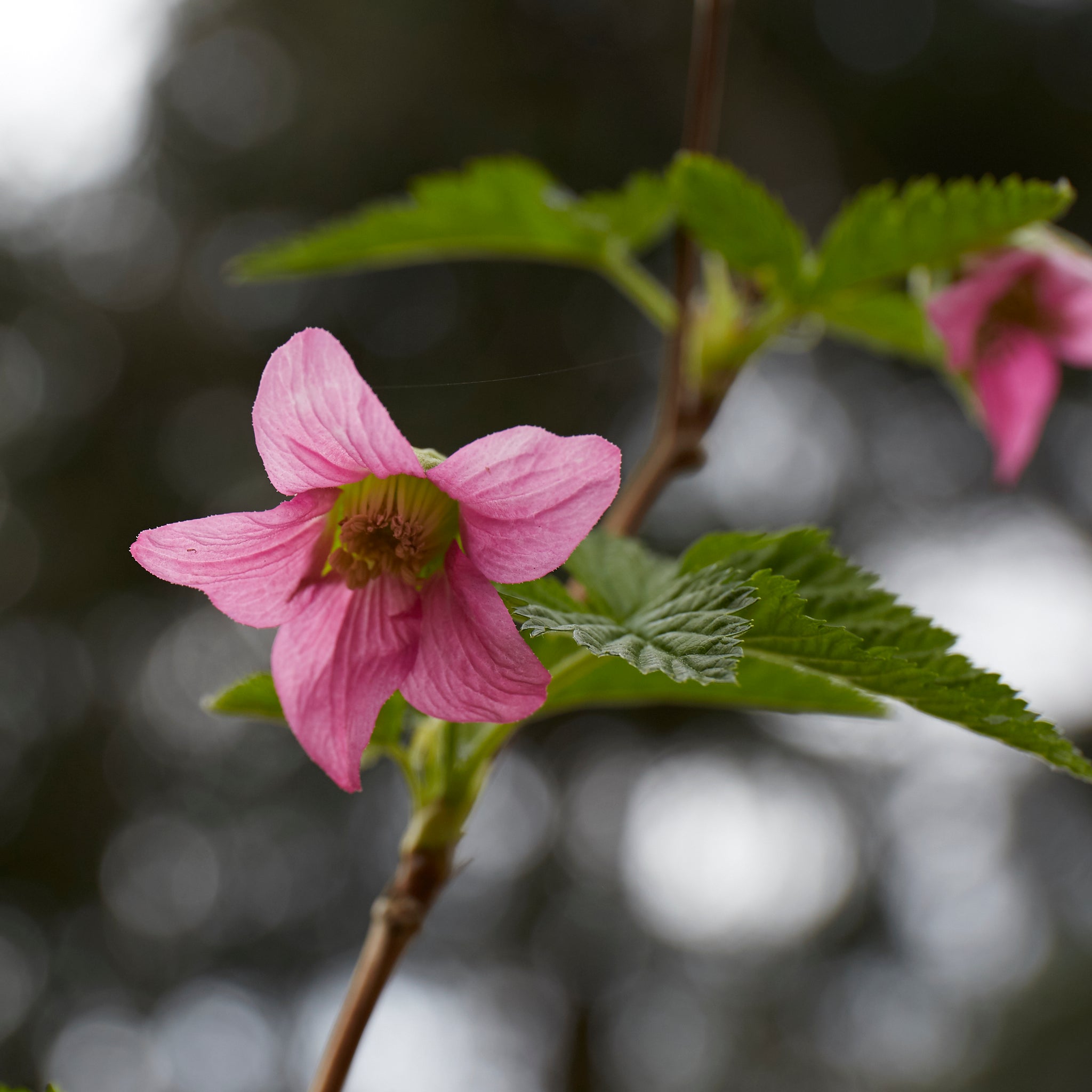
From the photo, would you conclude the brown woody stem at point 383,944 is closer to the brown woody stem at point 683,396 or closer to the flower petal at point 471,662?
the brown woody stem at point 683,396

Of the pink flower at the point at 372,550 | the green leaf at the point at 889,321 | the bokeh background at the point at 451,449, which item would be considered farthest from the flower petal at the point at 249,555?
the bokeh background at the point at 451,449

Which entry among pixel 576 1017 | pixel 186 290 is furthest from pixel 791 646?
pixel 576 1017

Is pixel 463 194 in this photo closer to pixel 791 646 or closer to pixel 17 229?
pixel 791 646

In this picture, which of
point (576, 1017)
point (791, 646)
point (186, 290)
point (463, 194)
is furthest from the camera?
point (576, 1017)

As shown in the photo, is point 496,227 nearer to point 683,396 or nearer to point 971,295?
point 683,396

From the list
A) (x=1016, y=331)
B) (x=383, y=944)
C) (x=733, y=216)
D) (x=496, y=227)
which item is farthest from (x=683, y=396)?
(x=383, y=944)
